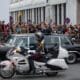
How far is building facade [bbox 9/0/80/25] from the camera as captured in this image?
148 feet

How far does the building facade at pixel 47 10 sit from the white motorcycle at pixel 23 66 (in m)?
27.9

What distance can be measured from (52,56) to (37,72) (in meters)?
0.86

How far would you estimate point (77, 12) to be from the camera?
4484cm

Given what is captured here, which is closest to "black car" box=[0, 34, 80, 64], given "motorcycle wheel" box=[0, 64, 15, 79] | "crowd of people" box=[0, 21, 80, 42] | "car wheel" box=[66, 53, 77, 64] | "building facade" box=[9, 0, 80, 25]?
"car wheel" box=[66, 53, 77, 64]

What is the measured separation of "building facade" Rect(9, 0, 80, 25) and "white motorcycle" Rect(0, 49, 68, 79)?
27.9m

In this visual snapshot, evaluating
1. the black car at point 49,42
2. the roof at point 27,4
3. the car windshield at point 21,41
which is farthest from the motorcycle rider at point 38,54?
Result: the roof at point 27,4

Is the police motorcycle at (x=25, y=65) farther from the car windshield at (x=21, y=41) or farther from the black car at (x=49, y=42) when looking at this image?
the car windshield at (x=21, y=41)

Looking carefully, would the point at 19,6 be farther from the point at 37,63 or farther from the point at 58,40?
the point at 37,63

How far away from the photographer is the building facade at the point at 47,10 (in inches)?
1779

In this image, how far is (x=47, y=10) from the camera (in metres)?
53.0

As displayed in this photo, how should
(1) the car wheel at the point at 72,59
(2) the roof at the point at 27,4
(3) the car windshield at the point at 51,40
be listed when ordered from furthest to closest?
(2) the roof at the point at 27,4 < (1) the car wheel at the point at 72,59 < (3) the car windshield at the point at 51,40

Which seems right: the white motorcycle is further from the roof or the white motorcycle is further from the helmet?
the roof

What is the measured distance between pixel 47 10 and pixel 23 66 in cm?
3763

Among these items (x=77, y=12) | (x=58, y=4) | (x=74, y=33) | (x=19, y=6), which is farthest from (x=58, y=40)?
(x=19, y=6)
